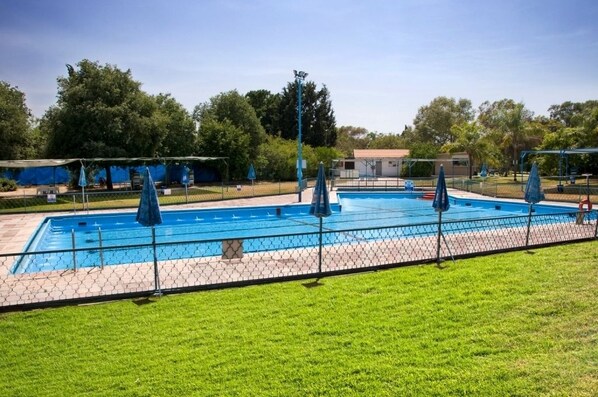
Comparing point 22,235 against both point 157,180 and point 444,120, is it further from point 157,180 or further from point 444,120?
point 444,120

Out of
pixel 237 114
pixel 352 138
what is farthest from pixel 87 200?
pixel 352 138

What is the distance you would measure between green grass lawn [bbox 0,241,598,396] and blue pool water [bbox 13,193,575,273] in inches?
272

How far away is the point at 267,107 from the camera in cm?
6253

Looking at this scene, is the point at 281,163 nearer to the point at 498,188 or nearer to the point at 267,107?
the point at 267,107

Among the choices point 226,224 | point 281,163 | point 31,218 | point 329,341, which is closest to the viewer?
point 329,341

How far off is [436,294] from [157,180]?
38.9 metres

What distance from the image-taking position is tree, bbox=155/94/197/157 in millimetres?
40531

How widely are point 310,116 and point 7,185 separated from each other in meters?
38.5

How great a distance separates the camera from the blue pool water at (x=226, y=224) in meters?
15.2

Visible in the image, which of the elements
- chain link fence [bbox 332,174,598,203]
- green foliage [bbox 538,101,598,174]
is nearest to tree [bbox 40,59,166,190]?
chain link fence [bbox 332,174,598,203]

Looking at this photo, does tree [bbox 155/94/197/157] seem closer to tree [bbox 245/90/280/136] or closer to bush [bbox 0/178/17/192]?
bush [bbox 0/178/17/192]

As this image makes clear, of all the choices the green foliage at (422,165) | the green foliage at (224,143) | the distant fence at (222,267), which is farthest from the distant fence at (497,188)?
the distant fence at (222,267)

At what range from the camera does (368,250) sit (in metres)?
11.6

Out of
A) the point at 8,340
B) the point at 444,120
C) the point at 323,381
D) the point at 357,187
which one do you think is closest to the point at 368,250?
the point at 323,381
